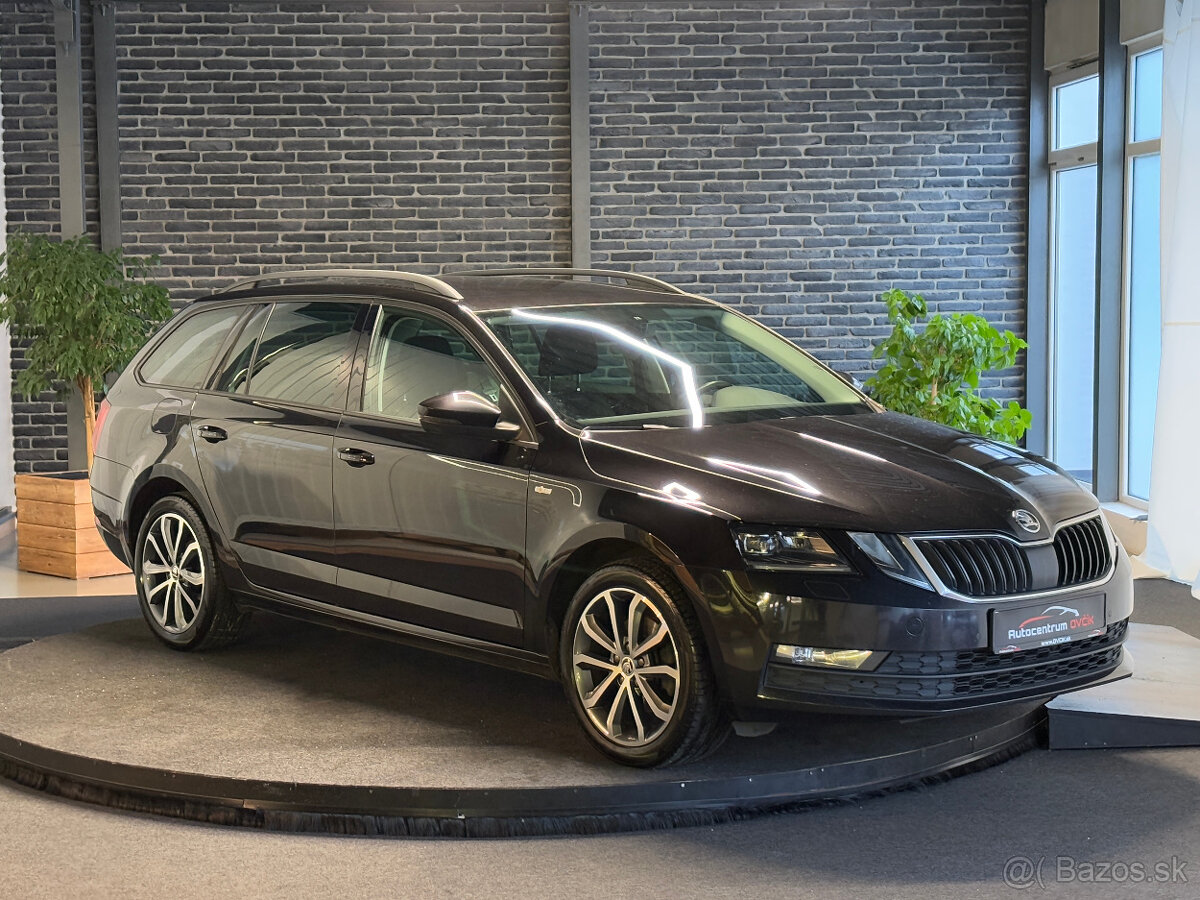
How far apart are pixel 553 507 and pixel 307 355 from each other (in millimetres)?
1334

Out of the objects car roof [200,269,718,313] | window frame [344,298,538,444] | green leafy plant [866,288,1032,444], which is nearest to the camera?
window frame [344,298,538,444]

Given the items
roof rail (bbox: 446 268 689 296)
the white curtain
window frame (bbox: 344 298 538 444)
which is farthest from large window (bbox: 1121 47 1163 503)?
window frame (bbox: 344 298 538 444)

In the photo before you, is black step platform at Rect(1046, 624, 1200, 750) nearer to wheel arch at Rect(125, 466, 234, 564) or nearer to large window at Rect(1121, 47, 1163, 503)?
wheel arch at Rect(125, 466, 234, 564)

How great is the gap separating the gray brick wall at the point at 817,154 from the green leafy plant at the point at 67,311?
142 inches

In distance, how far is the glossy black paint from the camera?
3717mm

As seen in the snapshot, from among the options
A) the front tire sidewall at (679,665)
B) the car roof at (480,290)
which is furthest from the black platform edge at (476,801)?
the car roof at (480,290)

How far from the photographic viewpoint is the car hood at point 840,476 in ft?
12.4

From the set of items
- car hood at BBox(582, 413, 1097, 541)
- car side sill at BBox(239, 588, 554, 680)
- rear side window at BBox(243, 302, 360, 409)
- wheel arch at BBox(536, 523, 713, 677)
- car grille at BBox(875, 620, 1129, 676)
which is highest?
rear side window at BBox(243, 302, 360, 409)

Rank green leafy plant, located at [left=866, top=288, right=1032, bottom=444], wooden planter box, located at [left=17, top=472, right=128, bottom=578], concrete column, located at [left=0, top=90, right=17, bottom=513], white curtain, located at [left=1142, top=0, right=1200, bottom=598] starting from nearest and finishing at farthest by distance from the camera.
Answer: white curtain, located at [left=1142, top=0, right=1200, bottom=598], wooden planter box, located at [left=17, top=472, right=128, bottom=578], green leafy plant, located at [left=866, top=288, right=1032, bottom=444], concrete column, located at [left=0, top=90, right=17, bottom=513]

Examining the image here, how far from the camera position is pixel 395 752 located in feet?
13.6

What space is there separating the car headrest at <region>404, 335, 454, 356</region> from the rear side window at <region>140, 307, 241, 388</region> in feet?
3.40

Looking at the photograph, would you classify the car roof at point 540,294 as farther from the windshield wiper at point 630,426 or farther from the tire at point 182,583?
the tire at point 182,583

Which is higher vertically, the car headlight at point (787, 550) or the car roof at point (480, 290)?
the car roof at point (480, 290)

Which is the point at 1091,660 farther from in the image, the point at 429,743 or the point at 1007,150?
the point at 1007,150
